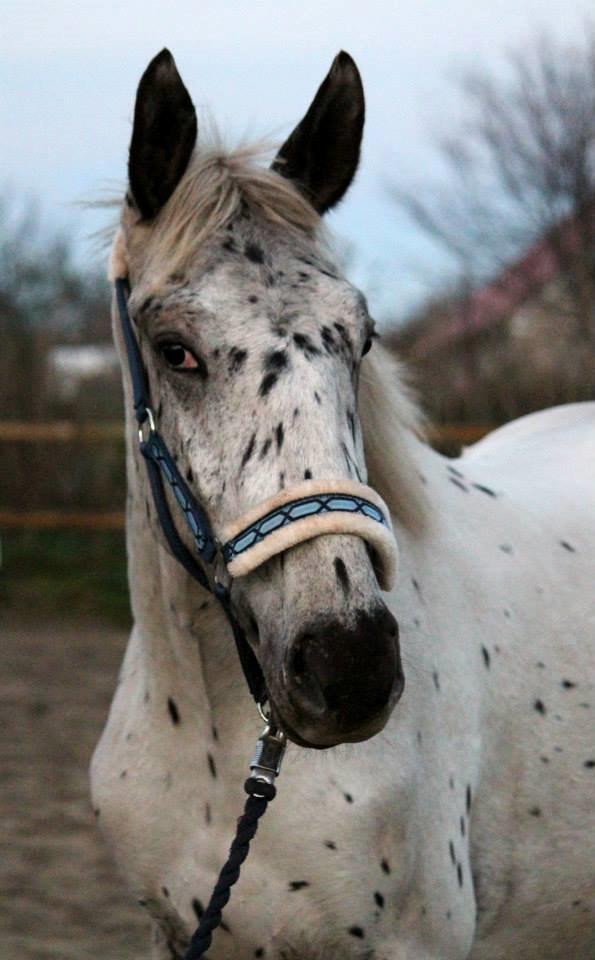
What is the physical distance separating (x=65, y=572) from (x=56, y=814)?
237 inches

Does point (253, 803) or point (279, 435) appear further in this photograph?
point (253, 803)

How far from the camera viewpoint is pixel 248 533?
2195 millimetres

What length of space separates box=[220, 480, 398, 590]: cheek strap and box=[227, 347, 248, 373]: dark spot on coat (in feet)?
0.80

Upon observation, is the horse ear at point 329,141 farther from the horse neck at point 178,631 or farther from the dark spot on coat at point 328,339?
the horse neck at point 178,631

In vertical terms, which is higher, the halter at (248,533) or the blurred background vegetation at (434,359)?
the halter at (248,533)

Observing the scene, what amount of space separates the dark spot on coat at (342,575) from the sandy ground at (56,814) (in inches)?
102

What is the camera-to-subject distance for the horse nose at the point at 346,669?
2035 mm

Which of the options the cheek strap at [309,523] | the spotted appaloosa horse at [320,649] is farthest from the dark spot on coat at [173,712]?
the cheek strap at [309,523]

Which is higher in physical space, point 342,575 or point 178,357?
point 178,357

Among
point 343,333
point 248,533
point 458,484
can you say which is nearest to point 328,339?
point 343,333

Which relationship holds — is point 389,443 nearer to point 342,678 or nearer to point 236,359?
point 236,359

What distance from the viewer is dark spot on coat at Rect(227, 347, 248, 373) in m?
2.27

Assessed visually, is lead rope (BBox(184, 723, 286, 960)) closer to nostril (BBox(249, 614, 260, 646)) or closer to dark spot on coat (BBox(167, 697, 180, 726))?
nostril (BBox(249, 614, 260, 646))

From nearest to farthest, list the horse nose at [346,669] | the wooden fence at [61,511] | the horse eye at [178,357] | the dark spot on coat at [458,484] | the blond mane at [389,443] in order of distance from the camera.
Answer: the horse nose at [346,669], the horse eye at [178,357], the blond mane at [389,443], the dark spot on coat at [458,484], the wooden fence at [61,511]
